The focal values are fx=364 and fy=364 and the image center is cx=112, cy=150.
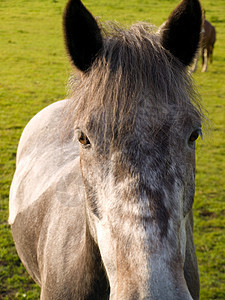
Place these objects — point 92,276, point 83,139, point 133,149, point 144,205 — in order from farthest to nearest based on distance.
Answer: point 92,276, point 83,139, point 133,149, point 144,205

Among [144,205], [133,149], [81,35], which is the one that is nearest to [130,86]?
[133,149]

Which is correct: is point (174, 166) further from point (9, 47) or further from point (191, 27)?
point (9, 47)

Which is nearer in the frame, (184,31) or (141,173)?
(141,173)

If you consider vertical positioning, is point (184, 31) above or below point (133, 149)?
above

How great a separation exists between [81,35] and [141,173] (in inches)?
35.5

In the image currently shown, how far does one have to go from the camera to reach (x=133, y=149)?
1.65m

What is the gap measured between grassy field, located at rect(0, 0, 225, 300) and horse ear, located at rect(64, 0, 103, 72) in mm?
446

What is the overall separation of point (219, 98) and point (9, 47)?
30.3 feet

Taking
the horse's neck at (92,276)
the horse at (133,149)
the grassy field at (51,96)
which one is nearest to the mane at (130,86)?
the horse at (133,149)

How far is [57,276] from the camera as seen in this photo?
8.52 ft

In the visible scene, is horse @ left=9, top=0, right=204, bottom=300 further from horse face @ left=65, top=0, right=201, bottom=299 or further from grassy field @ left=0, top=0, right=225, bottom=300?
grassy field @ left=0, top=0, right=225, bottom=300

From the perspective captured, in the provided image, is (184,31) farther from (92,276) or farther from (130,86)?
(92,276)

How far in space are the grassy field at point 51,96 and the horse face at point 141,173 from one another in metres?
0.46

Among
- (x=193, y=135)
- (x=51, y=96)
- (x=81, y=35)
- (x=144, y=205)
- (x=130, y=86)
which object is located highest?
(x=81, y=35)
